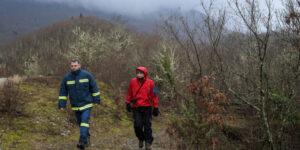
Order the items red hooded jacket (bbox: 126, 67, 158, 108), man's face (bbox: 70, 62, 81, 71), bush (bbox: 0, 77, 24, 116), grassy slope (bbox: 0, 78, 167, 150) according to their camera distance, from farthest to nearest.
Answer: bush (bbox: 0, 77, 24, 116)
grassy slope (bbox: 0, 78, 167, 150)
red hooded jacket (bbox: 126, 67, 158, 108)
man's face (bbox: 70, 62, 81, 71)

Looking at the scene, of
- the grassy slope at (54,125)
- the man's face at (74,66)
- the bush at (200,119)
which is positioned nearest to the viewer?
the bush at (200,119)

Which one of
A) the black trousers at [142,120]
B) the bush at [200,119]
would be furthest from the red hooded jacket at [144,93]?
the bush at [200,119]

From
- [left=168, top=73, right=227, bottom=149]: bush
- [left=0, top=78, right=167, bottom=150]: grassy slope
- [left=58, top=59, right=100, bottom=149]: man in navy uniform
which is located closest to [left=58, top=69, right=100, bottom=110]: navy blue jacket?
Result: [left=58, top=59, right=100, bottom=149]: man in navy uniform

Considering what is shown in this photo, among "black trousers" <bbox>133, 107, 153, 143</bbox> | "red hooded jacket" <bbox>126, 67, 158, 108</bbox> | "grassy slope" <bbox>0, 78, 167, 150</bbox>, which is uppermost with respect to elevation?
"red hooded jacket" <bbox>126, 67, 158, 108</bbox>

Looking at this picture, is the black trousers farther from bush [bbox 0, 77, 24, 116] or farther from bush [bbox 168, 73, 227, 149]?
bush [bbox 0, 77, 24, 116]

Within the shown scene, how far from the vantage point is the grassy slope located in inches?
223

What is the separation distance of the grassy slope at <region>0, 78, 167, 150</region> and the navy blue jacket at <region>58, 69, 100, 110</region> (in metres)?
1.31

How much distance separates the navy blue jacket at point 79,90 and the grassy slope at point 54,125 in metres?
1.31

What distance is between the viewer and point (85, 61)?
45.4ft

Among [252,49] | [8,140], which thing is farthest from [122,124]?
[252,49]

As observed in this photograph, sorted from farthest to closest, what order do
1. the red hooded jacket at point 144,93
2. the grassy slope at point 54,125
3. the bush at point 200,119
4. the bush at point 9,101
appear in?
the bush at point 9,101, the grassy slope at point 54,125, the red hooded jacket at point 144,93, the bush at point 200,119

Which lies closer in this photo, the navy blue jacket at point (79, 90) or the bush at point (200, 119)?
the bush at point (200, 119)

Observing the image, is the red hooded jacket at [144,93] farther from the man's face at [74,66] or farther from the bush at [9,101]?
the bush at [9,101]

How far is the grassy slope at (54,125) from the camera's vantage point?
566cm
